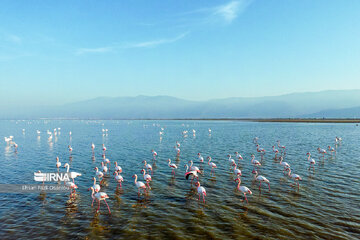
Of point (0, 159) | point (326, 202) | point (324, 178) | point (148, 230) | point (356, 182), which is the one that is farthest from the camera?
point (0, 159)

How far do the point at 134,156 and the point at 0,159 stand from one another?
16120 mm

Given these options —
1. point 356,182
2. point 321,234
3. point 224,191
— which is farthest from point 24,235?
point 356,182

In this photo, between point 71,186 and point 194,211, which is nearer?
point 194,211

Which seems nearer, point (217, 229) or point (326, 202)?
point (217, 229)

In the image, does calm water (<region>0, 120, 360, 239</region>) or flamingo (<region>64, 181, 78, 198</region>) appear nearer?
calm water (<region>0, 120, 360, 239</region>)

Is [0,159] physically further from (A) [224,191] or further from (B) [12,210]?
(A) [224,191]

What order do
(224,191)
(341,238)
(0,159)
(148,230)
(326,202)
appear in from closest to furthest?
(341,238)
(148,230)
(326,202)
(224,191)
(0,159)

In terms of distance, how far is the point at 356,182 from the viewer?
1655 centimetres

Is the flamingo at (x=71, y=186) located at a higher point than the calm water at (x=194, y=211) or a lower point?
higher

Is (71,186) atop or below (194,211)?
atop

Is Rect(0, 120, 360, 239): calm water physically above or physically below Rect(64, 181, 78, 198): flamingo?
below

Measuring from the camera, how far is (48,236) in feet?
31.7

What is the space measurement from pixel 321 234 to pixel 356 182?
32.6 ft

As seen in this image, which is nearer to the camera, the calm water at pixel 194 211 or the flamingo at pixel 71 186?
the calm water at pixel 194 211
